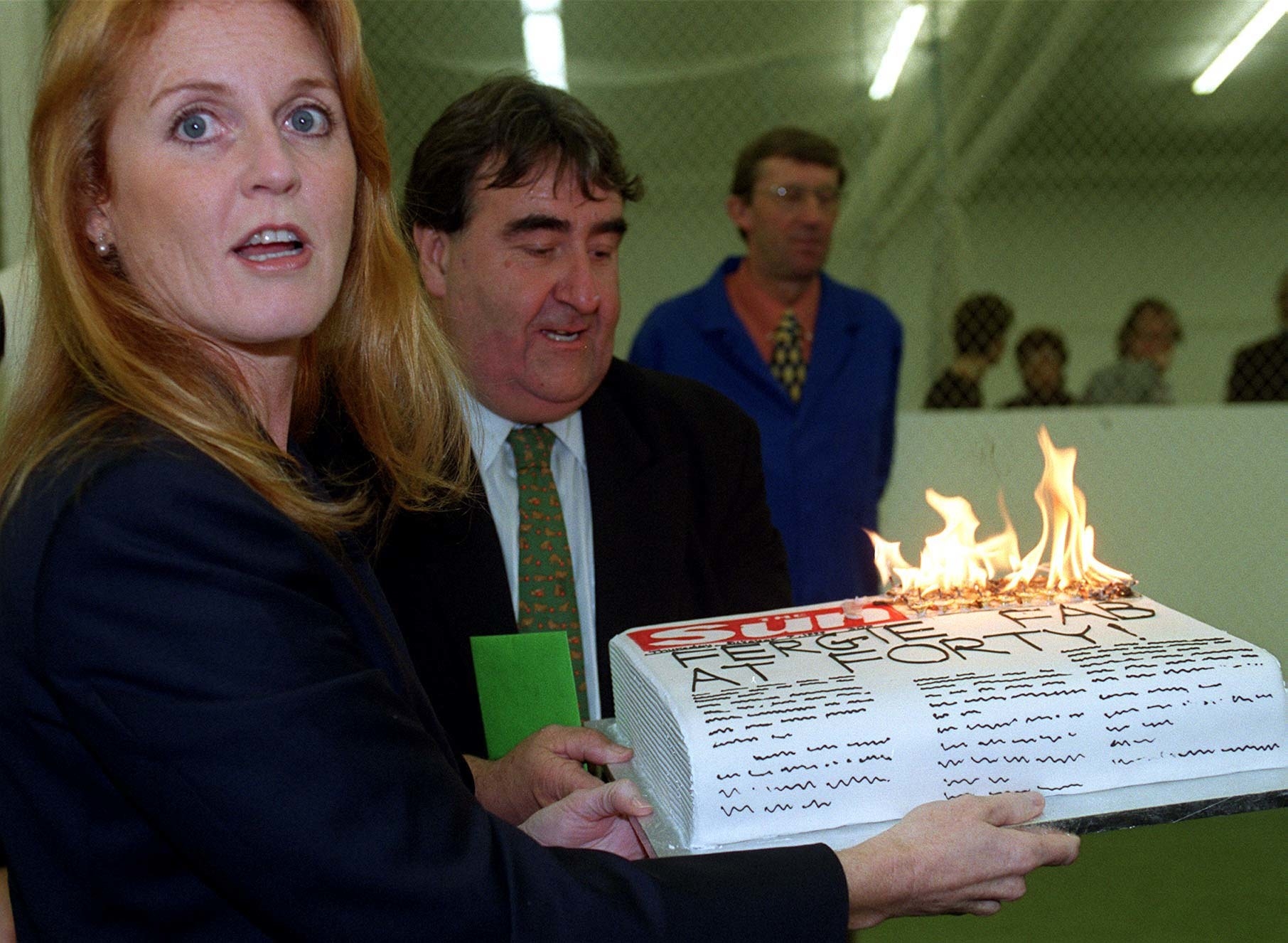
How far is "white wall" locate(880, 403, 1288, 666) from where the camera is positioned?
4719 mm

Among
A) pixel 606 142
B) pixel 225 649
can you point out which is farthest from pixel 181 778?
pixel 606 142

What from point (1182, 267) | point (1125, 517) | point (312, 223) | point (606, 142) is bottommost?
point (1125, 517)

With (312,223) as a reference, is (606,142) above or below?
above

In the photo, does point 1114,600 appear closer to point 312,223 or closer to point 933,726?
point 933,726

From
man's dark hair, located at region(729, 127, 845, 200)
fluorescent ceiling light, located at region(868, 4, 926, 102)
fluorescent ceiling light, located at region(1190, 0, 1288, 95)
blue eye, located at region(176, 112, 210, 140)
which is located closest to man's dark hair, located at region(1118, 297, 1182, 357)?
fluorescent ceiling light, located at region(1190, 0, 1288, 95)

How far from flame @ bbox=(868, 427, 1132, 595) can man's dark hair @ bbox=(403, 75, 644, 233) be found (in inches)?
31.5

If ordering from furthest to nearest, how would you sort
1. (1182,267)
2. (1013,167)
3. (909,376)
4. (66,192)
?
(1182,267) < (909,376) < (1013,167) < (66,192)

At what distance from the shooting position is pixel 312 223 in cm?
115

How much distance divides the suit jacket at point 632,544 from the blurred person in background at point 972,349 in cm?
294

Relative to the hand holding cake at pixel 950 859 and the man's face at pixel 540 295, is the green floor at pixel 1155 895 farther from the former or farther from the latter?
the hand holding cake at pixel 950 859

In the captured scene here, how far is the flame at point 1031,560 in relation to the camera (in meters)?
1.69

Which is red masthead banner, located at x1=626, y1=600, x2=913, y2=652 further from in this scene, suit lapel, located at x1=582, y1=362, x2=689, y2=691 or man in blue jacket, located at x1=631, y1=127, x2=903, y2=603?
man in blue jacket, located at x1=631, y1=127, x2=903, y2=603

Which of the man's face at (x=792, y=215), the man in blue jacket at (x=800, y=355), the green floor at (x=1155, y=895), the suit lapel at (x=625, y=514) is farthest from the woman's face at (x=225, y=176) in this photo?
the man's face at (x=792, y=215)

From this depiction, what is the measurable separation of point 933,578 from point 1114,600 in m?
0.24
